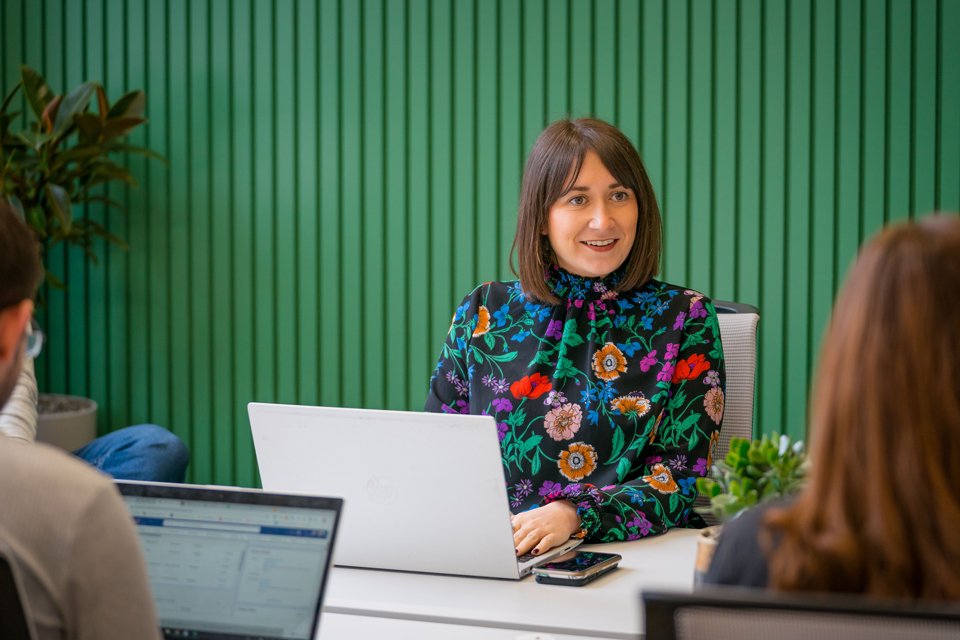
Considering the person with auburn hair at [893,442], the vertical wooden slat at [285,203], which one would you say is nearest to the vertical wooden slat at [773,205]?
the vertical wooden slat at [285,203]

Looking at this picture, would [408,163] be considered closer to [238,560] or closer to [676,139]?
[676,139]

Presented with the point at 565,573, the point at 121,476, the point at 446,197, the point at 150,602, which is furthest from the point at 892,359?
the point at 446,197

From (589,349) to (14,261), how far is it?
1.38 metres

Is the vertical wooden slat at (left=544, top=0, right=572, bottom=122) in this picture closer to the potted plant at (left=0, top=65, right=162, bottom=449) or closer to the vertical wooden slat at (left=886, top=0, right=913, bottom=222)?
the vertical wooden slat at (left=886, top=0, right=913, bottom=222)

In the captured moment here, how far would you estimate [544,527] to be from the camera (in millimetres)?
1815

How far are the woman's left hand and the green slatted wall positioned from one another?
7.42ft

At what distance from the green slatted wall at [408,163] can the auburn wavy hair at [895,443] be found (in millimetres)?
3121

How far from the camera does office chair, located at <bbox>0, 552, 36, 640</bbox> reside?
35.7 inches

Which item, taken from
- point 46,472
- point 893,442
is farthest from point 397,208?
point 893,442

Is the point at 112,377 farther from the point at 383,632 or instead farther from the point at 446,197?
the point at 383,632

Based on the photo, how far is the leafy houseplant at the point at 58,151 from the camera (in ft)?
12.9

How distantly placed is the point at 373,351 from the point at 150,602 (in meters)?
3.32

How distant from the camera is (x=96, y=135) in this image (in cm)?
404

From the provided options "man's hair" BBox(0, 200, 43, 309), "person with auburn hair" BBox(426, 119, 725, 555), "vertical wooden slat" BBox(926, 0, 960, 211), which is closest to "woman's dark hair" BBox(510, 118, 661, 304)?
"person with auburn hair" BBox(426, 119, 725, 555)
